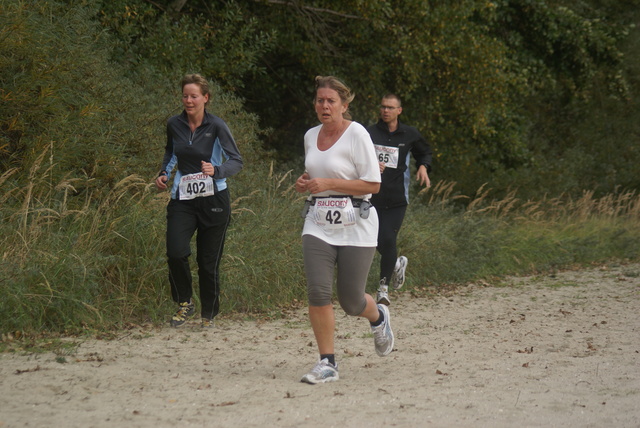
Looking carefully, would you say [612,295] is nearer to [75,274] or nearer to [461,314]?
[461,314]

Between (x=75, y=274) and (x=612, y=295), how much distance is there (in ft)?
21.8

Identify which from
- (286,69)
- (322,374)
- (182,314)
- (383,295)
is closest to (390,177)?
(383,295)

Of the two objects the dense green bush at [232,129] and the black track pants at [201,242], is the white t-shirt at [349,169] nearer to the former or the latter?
the black track pants at [201,242]

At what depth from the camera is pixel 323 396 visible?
577 centimetres

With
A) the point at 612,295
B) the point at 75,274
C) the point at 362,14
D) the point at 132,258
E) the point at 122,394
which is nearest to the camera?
the point at 122,394

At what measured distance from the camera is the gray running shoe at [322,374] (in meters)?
6.13

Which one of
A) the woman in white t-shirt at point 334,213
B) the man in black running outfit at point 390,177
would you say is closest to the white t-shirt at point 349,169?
the woman in white t-shirt at point 334,213

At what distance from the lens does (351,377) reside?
646 centimetres

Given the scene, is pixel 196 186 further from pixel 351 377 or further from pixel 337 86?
pixel 351 377

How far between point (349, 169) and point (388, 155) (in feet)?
12.1

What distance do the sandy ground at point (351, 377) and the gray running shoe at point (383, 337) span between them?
142 mm

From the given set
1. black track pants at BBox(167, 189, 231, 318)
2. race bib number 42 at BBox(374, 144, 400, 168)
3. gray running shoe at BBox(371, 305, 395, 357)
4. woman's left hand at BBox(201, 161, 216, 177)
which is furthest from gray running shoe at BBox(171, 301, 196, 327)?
race bib number 42 at BBox(374, 144, 400, 168)

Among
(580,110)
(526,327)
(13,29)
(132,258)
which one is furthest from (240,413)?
(580,110)

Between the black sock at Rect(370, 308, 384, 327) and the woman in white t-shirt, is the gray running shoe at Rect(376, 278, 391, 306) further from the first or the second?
the woman in white t-shirt
